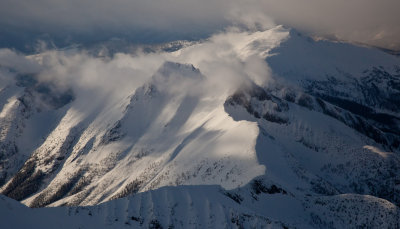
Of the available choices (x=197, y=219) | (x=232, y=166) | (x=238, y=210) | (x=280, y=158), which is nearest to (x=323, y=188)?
(x=280, y=158)

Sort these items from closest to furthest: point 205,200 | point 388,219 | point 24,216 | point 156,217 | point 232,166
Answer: point 24,216
point 156,217
point 205,200
point 388,219
point 232,166

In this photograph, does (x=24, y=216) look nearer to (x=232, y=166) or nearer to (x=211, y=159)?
(x=232, y=166)

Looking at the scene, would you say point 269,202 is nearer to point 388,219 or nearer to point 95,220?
point 388,219

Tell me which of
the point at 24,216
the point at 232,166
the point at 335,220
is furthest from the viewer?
the point at 232,166

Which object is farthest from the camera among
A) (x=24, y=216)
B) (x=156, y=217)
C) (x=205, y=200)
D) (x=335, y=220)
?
(x=335, y=220)

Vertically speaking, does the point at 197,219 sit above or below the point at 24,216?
below

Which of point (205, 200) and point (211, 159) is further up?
point (205, 200)

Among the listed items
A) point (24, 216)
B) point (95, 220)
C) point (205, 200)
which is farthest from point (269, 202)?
point (24, 216)

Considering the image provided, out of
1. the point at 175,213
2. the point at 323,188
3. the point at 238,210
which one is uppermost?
the point at 175,213

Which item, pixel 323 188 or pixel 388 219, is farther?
pixel 323 188
